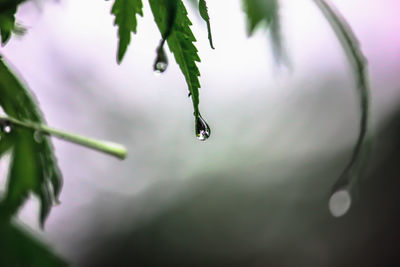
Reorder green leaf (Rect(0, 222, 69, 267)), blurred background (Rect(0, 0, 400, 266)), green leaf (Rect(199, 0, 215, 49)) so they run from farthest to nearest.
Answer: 1. blurred background (Rect(0, 0, 400, 266))
2. green leaf (Rect(199, 0, 215, 49))
3. green leaf (Rect(0, 222, 69, 267))

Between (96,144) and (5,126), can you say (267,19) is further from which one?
(5,126)

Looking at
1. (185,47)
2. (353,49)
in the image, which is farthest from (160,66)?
(353,49)

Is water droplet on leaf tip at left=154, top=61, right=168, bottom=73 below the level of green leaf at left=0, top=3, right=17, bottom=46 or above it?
below

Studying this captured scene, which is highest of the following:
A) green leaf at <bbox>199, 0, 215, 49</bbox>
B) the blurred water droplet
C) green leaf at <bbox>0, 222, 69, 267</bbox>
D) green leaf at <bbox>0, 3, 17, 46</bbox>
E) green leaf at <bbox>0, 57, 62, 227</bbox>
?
green leaf at <bbox>0, 3, 17, 46</bbox>

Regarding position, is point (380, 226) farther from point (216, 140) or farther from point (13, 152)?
→ point (13, 152)

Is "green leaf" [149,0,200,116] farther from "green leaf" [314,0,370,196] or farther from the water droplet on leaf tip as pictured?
"green leaf" [314,0,370,196]

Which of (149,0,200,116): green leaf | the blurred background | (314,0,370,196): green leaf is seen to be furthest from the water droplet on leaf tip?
the blurred background

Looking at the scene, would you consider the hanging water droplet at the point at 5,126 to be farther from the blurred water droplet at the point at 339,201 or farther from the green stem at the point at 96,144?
the blurred water droplet at the point at 339,201

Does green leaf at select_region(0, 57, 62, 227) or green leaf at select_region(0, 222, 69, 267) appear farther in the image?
green leaf at select_region(0, 57, 62, 227)
